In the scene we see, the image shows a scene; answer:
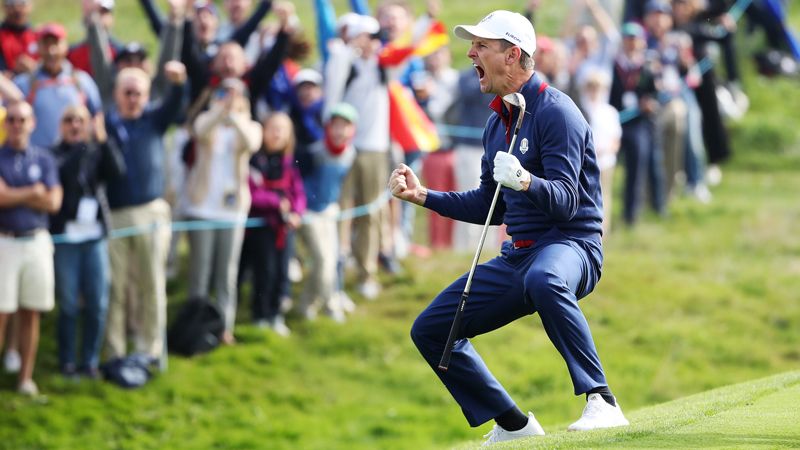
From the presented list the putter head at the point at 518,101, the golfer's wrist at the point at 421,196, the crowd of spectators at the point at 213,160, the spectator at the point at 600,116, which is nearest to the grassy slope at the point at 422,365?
the crowd of spectators at the point at 213,160

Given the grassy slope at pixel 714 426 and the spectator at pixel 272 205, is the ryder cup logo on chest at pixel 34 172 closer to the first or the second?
the spectator at pixel 272 205

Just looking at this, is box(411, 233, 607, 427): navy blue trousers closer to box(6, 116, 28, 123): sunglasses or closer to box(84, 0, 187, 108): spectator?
box(6, 116, 28, 123): sunglasses

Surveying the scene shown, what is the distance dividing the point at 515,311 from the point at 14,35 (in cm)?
912

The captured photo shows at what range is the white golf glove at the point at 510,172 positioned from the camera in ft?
28.2

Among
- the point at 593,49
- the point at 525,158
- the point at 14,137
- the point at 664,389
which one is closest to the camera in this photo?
the point at 525,158

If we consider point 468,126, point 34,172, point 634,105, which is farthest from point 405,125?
point 34,172

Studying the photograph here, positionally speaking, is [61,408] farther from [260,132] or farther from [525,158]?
[525,158]

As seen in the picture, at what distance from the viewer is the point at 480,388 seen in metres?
9.77

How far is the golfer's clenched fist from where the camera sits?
9.18 metres

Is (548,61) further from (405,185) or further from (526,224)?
(405,185)

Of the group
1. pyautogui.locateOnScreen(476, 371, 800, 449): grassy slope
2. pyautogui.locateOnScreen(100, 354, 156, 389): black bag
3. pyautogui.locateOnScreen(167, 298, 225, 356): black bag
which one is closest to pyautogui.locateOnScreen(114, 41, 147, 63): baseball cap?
pyautogui.locateOnScreen(167, 298, 225, 356): black bag

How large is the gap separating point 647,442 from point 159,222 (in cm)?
821

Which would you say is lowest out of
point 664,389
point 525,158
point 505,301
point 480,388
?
point 664,389

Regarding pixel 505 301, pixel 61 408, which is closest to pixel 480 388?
pixel 505 301
